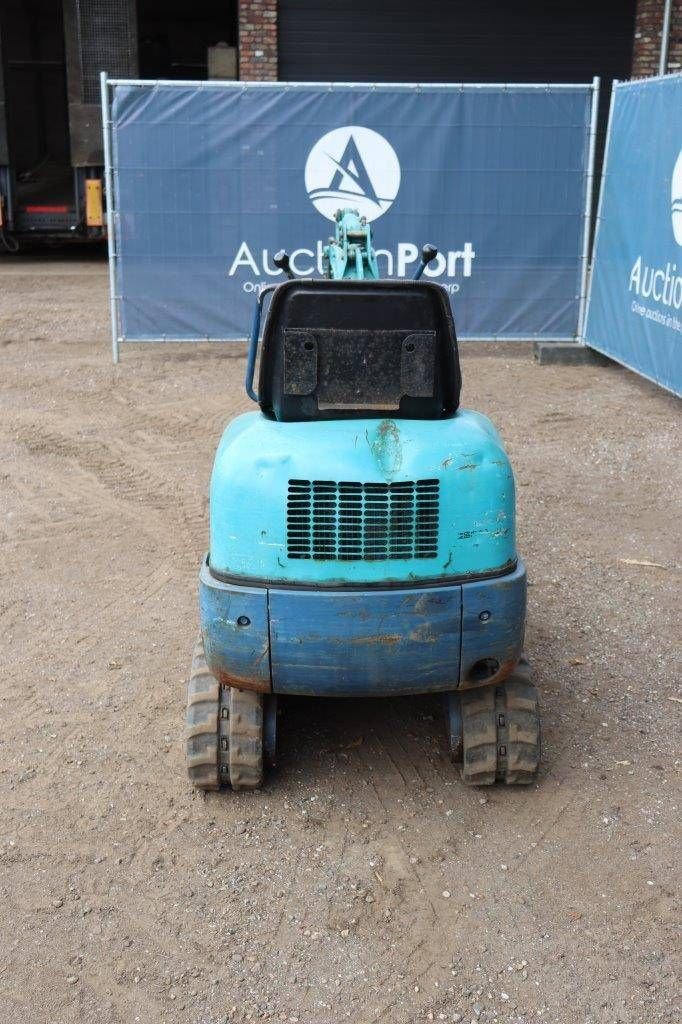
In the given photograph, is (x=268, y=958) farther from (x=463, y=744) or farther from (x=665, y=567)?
(x=665, y=567)

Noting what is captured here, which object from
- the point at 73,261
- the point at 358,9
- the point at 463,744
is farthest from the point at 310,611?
the point at 73,261

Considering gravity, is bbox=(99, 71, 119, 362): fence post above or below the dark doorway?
below

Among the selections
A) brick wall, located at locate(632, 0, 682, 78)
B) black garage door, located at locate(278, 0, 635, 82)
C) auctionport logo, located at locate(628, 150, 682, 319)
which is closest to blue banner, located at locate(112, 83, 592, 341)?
auctionport logo, located at locate(628, 150, 682, 319)

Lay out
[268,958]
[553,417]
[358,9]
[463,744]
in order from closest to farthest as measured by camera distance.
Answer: [268,958]
[463,744]
[553,417]
[358,9]

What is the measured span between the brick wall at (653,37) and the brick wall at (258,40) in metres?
5.73

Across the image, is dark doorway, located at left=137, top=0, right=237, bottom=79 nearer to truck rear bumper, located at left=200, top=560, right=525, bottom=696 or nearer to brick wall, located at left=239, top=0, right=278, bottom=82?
brick wall, located at left=239, top=0, right=278, bottom=82

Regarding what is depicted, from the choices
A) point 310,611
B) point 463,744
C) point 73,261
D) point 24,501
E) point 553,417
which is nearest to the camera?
point 310,611

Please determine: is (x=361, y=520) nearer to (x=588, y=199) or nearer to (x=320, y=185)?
(x=320, y=185)

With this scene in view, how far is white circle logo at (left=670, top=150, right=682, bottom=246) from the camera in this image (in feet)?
32.0

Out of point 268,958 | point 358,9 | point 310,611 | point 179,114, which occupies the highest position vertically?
point 358,9

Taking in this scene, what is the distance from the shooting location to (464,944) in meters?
3.76

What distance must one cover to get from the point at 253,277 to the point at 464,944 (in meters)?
8.86

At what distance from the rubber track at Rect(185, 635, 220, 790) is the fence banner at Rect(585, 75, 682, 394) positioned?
21.7 feet

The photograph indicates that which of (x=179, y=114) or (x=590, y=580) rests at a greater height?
(x=179, y=114)
